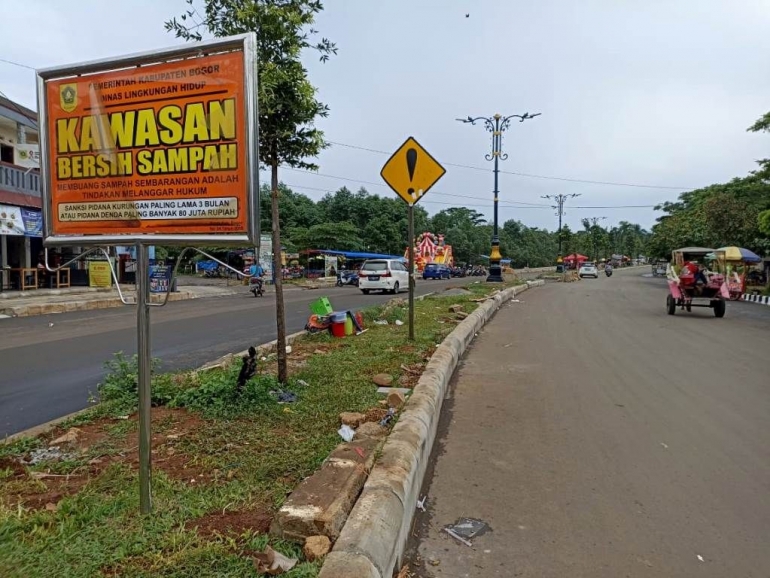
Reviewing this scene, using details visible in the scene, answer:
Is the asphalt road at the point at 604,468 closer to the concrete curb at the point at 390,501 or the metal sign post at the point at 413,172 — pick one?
the concrete curb at the point at 390,501

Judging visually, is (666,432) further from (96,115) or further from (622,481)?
(96,115)

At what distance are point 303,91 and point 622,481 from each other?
409 centimetres

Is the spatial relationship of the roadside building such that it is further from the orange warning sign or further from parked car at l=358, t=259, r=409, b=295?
the orange warning sign

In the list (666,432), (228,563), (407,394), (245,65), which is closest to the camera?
(228,563)

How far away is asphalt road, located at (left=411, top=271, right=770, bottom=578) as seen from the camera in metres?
2.92

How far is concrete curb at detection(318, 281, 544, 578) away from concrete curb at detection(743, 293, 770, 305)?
2001 centimetres

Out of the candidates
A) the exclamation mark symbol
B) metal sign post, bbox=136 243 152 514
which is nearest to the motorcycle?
the exclamation mark symbol

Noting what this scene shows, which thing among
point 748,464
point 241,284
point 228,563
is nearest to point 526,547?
point 228,563

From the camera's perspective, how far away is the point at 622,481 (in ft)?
12.5

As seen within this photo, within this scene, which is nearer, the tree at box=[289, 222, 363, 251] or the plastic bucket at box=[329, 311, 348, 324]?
the plastic bucket at box=[329, 311, 348, 324]

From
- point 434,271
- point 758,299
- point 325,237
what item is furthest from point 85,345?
point 434,271

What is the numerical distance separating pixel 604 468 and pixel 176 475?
2.93 metres

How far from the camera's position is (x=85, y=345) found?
31.0ft

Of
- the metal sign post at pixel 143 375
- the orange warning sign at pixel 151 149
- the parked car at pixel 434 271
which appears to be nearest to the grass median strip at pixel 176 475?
the metal sign post at pixel 143 375
